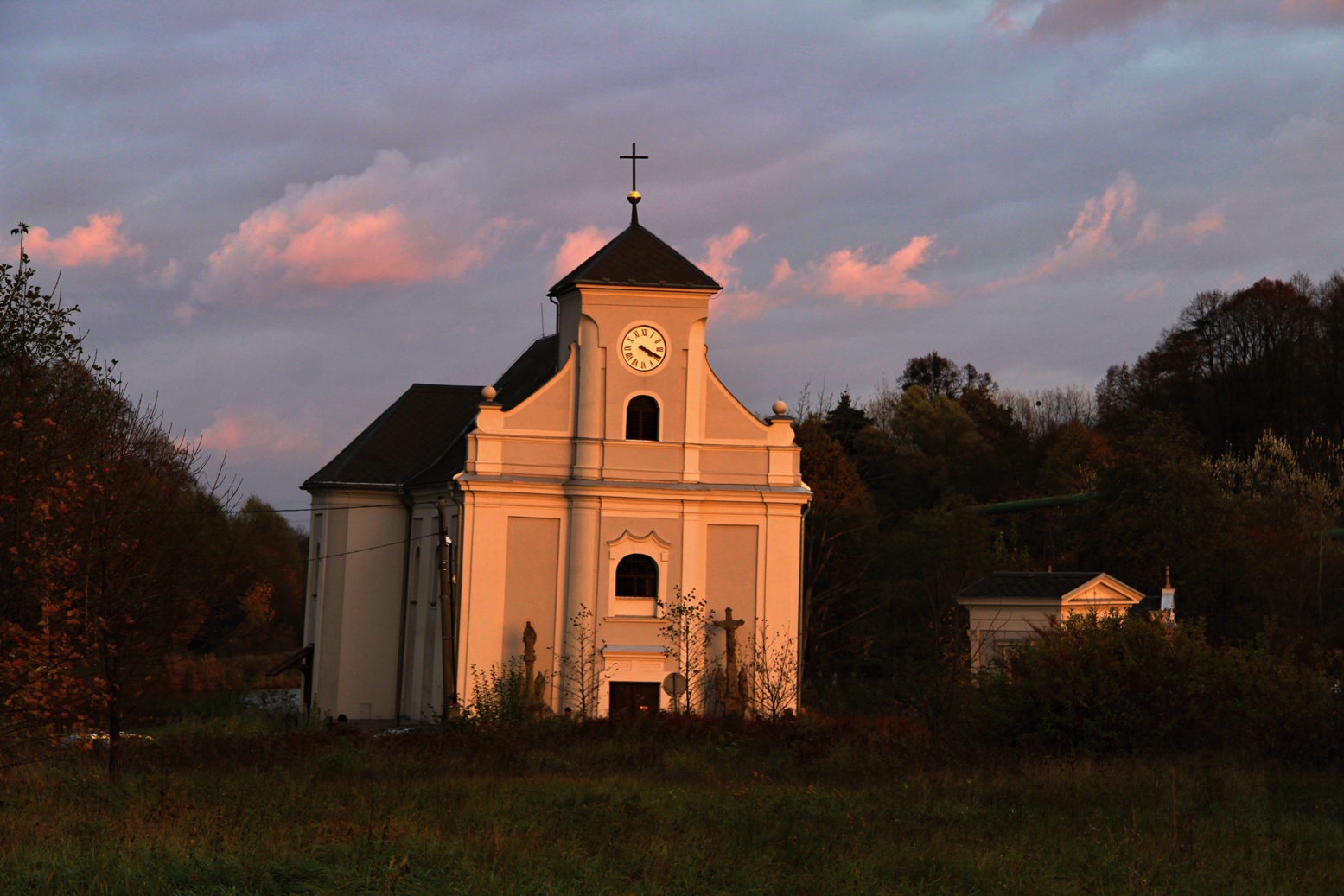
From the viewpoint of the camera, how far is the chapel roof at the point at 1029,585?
117 ft

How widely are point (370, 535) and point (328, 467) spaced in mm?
2535

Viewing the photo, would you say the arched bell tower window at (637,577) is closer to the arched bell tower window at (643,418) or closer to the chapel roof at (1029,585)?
the arched bell tower window at (643,418)

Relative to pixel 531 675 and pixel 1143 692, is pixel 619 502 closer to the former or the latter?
pixel 531 675

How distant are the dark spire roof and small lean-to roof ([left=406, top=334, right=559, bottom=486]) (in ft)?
9.97

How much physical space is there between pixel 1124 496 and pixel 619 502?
2130 cm

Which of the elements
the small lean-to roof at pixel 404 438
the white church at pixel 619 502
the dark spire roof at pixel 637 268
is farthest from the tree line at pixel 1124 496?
the small lean-to roof at pixel 404 438

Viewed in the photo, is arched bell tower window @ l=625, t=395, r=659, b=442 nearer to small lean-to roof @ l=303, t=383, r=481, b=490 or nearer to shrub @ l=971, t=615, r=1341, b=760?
small lean-to roof @ l=303, t=383, r=481, b=490

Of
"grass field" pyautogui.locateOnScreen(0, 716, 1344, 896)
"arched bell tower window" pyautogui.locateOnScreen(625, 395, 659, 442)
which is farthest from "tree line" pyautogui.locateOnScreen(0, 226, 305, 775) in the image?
"arched bell tower window" pyautogui.locateOnScreen(625, 395, 659, 442)

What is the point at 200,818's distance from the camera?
519 inches

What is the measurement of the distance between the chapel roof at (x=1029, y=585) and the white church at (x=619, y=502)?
6.54 m

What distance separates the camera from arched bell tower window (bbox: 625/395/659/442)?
106 feet

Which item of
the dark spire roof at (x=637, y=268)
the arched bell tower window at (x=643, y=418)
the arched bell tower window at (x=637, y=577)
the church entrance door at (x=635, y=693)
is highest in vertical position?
the dark spire roof at (x=637, y=268)

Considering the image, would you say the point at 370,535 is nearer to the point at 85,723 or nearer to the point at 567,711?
the point at 567,711

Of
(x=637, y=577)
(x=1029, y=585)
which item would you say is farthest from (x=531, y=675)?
(x=1029, y=585)
